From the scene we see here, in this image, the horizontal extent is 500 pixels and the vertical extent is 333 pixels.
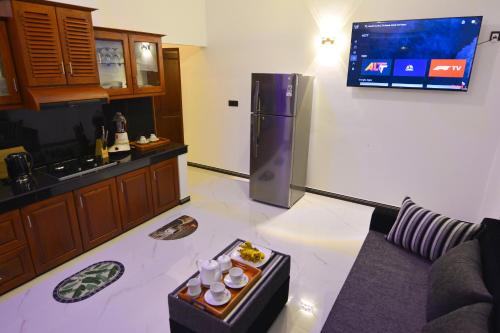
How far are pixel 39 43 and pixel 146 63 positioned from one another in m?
1.21

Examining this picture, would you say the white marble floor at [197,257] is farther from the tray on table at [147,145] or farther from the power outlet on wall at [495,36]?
the power outlet on wall at [495,36]

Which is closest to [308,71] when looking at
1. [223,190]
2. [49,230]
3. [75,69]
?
[223,190]

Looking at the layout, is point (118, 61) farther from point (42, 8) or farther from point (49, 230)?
point (49, 230)

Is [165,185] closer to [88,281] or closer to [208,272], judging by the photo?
[88,281]

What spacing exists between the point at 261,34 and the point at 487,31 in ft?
8.63

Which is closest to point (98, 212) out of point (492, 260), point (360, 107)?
point (492, 260)

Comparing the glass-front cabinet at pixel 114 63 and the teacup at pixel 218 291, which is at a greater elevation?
the glass-front cabinet at pixel 114 63

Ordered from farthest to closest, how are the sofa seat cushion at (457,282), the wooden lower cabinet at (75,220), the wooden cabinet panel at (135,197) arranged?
the wooden cabinet panel at (135,197) < the wooden lower cabinet at (75,220) < the sofa seat cushion at (457,282)

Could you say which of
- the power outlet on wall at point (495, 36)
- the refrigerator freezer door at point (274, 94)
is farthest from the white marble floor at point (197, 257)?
the power outlet on wall at point (495, 36)

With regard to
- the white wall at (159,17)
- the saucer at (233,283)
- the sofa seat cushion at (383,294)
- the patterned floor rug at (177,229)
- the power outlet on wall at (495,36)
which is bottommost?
the patterned floor rug at (177,229)

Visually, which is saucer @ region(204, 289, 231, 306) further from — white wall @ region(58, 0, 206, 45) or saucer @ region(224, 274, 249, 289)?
white wall @ region(58, 0, 206, 45)

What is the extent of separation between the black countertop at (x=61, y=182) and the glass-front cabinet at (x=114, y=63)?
74 centimetres

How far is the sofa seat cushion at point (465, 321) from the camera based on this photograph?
4.09 ft

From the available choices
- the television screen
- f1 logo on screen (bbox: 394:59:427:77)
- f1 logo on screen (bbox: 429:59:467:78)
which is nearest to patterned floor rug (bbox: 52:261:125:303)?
the television screen
